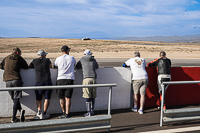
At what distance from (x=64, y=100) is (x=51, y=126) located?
1514 millimetres

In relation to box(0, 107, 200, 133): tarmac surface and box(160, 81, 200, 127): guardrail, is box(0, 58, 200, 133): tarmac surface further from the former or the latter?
box(160, 81, 200, 127): guardrail

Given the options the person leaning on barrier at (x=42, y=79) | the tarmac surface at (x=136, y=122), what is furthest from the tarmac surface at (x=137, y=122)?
the person leaning on barrier at (x=42, y=79)

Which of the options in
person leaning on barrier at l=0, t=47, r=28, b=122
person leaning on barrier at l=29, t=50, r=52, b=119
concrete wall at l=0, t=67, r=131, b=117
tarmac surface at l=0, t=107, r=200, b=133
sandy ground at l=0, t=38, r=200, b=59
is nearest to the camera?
tarmac surface at l=0, t=107, r=200, b=133

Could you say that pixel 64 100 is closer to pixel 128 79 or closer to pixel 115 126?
pixel 115 126

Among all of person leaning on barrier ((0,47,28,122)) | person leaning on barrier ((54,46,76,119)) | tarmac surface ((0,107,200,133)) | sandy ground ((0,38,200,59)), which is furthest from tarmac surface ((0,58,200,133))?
sandy ground ((0,38,200,59))

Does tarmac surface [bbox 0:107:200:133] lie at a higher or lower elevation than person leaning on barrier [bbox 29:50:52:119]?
lower

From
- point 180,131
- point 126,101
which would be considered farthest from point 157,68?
point 180,131

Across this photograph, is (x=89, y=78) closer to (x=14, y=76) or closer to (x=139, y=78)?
(x=139, y=78)

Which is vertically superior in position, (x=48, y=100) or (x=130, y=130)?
(x=48, y=100)

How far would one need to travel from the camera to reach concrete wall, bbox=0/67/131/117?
591 cm

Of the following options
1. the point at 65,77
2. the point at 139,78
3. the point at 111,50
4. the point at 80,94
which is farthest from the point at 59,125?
the point at 111,50

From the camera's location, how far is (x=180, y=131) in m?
4.98

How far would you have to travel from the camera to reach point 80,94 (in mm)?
6531

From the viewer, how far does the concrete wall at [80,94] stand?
19.4 feet
